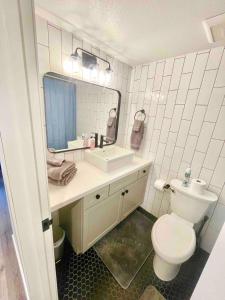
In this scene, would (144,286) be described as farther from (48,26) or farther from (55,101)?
(48,26)

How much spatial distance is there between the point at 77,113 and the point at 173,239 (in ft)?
5.12

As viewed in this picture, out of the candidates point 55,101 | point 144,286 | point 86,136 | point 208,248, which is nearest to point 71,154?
point 86,136

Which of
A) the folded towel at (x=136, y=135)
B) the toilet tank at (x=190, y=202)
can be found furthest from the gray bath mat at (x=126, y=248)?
the folded towel at (x=136, y=135)

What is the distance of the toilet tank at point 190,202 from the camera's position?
1343 millimetres

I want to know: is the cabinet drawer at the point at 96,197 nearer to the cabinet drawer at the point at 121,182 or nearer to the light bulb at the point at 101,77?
the cabinet drawer at the point at 121,182

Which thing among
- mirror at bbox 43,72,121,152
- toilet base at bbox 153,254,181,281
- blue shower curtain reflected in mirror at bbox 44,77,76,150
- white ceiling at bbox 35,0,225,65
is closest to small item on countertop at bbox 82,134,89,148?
mirror at bbox 43,72,121,152

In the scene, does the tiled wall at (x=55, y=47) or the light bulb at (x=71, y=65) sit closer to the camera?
the tiled wall at (x=55, y=47)

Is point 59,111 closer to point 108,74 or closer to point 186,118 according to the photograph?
point 108,74

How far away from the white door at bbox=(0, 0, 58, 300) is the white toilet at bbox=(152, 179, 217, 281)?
38.4 inches

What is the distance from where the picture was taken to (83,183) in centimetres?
124

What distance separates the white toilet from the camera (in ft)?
3.81

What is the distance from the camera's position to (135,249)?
156 centimetres

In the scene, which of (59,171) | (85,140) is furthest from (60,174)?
(85,140)

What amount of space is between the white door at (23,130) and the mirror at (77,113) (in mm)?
842
